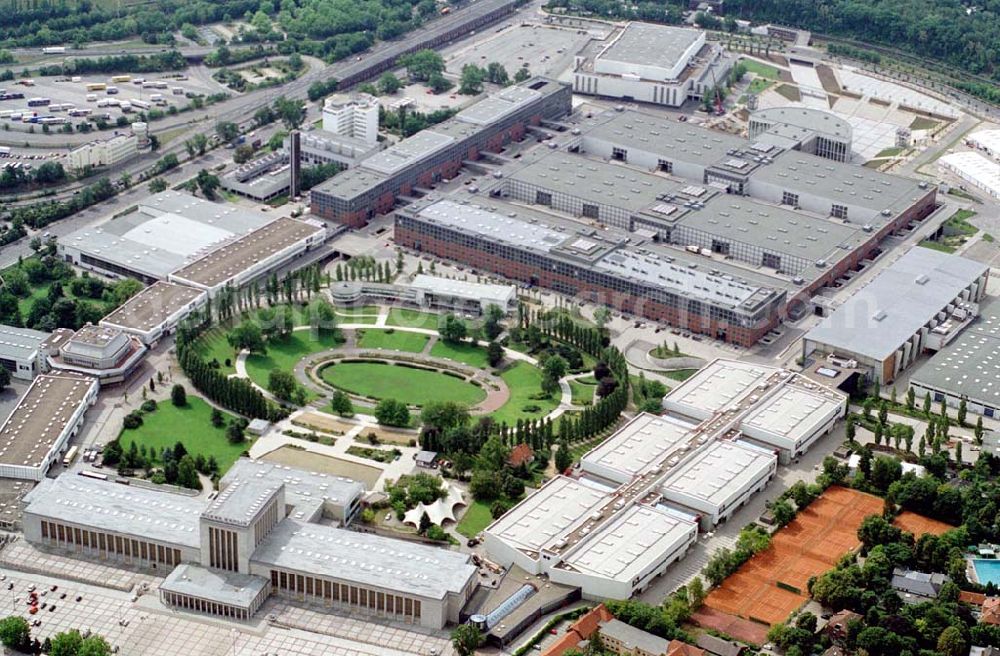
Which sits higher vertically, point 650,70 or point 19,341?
point 650,70

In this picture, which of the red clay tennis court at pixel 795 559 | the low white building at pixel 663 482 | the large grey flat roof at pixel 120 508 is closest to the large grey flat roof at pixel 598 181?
the low white building at pixel 663 482

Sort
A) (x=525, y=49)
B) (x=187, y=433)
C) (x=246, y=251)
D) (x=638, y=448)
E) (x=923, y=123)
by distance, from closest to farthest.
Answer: (x=638, y=448), (x=187, y=433), (x=246, y=251), (x=923, y=123), (x=525, y=49)

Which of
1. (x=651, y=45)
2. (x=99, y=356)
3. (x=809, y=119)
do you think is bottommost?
(x=99, y=356)

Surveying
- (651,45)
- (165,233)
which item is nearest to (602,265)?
(165,233)

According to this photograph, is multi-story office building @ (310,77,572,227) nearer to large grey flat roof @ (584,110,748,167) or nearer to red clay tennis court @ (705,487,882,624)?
large grey flat roof @ (584,110,748,167)

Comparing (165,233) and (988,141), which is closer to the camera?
(165,233)

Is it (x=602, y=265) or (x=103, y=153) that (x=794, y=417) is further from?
(x=103, y=153)

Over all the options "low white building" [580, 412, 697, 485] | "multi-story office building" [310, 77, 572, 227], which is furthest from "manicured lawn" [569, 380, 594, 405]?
"multi-story office building" [310, 77, 572, 227]
